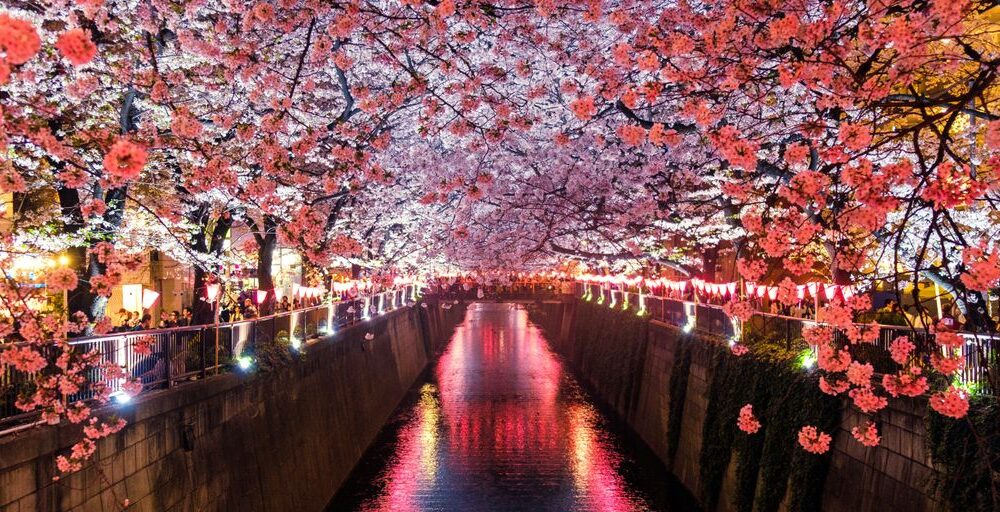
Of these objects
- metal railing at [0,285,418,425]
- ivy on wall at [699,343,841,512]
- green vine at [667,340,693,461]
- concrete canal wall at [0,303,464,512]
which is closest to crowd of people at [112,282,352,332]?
metal railing at [0,285,418,425]

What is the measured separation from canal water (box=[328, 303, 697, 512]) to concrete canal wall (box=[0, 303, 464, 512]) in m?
1.24

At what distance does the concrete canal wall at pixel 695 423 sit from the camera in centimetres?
953

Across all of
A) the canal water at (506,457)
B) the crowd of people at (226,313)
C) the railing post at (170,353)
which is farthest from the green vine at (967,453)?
the canal water at (506,457)

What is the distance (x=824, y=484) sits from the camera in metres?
11.7

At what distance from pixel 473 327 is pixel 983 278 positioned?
250ft

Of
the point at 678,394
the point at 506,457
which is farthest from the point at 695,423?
the point at 506,457

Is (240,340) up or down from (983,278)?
down

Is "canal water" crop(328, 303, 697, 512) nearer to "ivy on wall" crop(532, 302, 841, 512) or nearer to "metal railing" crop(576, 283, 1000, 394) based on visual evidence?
"ivy on wall" crop(532, 302, 841, 512)

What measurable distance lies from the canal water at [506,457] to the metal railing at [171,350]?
5.03 metres

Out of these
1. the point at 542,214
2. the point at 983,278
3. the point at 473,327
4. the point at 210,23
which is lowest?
the point at 473,327

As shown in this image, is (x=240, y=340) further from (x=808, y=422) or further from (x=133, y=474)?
(x=808, y=422)

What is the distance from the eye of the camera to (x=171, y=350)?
427 inches

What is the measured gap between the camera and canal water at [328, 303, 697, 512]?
19594mm

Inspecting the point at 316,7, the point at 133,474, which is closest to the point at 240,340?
the point at 133,474
